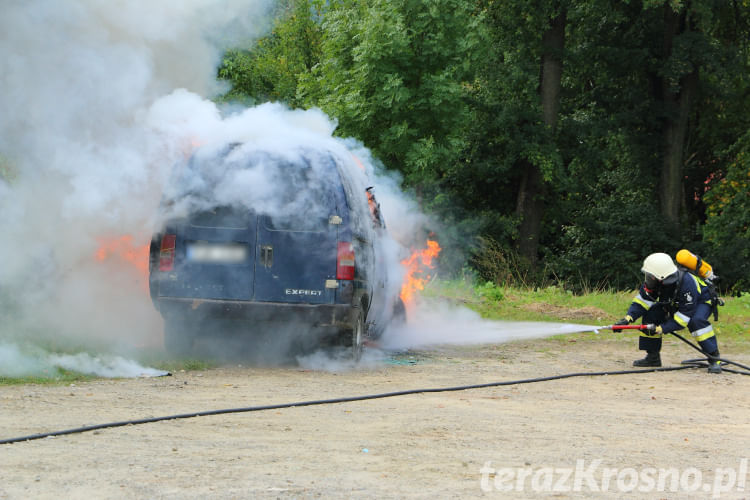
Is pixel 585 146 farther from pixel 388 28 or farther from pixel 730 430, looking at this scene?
pixel 730 430

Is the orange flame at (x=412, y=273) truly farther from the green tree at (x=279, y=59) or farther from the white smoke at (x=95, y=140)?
the green tree at (x=279, y=59)

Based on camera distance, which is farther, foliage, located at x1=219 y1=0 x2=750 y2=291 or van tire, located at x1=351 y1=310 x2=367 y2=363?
foliage, located at x1=219 y1=0 x2=750 y2=291

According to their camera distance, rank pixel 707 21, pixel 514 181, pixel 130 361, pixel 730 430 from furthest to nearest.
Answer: pixel 514 181 → pixel 707 21 → pixel 130 361 → pixel 730 430

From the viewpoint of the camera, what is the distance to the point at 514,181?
29.1 metres

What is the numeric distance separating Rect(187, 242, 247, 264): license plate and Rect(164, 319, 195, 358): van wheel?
Answer: 0.74m

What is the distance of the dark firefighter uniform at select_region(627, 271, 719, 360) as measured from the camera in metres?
10.4

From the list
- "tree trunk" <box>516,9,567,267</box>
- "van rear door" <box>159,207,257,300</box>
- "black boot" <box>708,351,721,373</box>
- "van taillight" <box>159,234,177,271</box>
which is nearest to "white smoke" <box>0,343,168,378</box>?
"van rear door" <box>159,207,257,300</box>

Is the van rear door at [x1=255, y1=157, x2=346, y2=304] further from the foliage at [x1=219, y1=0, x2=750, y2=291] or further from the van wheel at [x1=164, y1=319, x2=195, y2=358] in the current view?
the foliage at [x1=219, y1=0, x2=750, y2=291]

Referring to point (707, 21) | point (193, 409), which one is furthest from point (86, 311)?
point (707, 21)

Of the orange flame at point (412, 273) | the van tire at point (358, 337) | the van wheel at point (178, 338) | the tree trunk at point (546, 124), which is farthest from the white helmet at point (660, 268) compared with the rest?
the tree trunk at point (546, 124)

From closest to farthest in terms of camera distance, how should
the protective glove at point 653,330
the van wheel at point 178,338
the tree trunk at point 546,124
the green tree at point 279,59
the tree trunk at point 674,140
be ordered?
the van wheel at point 178,338, the protective glove at point 653,330, the green tree at point 279,59, the tree trunk at point 546,124, the tree trunk at point 674,140

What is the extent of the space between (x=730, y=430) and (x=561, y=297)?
40.0 feet

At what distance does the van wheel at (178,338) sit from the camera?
374 inches

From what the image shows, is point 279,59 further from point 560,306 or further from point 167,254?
point 167,254
